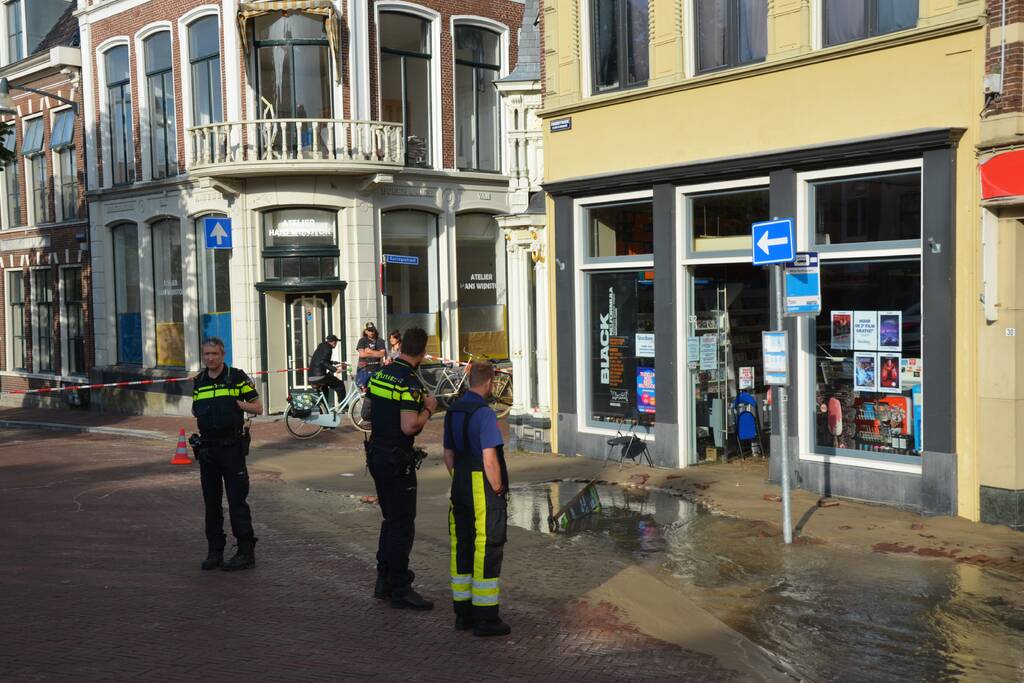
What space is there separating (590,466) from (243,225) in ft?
35.7

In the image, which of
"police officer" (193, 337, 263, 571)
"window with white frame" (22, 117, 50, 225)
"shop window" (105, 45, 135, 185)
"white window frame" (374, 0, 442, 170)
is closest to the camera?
"police officer" (193, 337, 263, 571)

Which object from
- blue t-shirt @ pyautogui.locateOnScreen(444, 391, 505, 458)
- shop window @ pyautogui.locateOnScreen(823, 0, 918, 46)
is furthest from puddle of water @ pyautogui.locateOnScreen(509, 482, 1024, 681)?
shop window @ pyautogui.locateOnScreen(823, 0, 918, 46)

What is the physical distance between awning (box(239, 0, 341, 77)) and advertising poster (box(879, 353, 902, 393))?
546 inches

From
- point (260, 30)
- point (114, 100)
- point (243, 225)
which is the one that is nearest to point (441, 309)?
point (243, 225)

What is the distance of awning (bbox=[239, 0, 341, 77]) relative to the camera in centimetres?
2075

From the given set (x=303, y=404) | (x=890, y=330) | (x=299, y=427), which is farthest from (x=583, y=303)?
(x=299, y=427)

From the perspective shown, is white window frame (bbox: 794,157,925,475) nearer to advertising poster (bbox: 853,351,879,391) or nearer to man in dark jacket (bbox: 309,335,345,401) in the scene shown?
advertising poster (bbox: 853,351,879,391)

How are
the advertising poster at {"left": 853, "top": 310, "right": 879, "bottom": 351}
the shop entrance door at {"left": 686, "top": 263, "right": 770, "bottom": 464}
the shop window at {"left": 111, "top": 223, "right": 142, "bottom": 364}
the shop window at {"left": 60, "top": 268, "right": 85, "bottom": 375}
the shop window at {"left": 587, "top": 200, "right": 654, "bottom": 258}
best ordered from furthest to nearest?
the shop window at {"left": 60, "top": 268, "right": 85, "bottom": 375} < the shop window at {"left": 111, "top": 223, "right": 142, "bottom": 364} < the shop window at {"left": 587, "top": 200, "right": 654, "bottom": 258} < the shop entrance door at {"left": 686, "top": 263, "right": 770, "bottom": 464} < the advertising poster at {"left": 853, "top": 310, "right": 879, "bottom": 351}

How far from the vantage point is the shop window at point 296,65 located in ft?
70.2

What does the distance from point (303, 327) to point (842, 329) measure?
→ 13403mm

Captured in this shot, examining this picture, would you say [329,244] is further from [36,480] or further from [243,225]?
[36,480]

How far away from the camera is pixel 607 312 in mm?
13977

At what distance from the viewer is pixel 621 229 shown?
13.8m

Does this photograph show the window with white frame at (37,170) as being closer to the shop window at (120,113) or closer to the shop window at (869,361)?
the shop window at (120,113)
